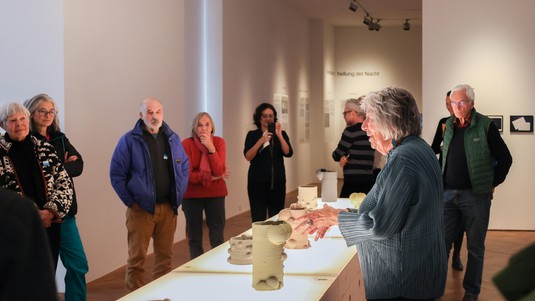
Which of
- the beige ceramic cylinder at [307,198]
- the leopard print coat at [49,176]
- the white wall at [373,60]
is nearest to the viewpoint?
the leopard print coat at [49,176]

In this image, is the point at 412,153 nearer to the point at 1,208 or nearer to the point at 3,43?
the point at 1,208

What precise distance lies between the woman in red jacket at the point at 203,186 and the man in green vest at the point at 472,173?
1.86 m

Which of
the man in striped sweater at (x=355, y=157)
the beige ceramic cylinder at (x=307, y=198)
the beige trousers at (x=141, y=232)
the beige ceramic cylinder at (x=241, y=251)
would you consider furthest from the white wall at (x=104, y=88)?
the beige ceramic cylinder at (x=241, y=251)

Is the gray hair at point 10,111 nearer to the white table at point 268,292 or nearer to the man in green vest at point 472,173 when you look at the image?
the white table at point 268,292

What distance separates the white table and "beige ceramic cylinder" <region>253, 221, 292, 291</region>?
0.12ft


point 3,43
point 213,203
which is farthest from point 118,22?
point 213,203

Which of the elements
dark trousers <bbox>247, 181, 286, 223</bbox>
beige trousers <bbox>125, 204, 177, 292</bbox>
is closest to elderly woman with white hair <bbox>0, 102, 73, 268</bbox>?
beige trousers <bbox>125, 204, 177, 292</bbox>

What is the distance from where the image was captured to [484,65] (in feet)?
34.2

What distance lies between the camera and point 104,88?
7543 mm

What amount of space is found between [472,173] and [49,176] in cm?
310

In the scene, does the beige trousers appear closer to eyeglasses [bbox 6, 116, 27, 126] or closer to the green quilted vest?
eyeglasses [bbox 6, 116, 27, 126]

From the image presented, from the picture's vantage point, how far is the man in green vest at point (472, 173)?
5875 mm

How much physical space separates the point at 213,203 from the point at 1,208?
5.65m

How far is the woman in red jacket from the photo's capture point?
6.41 m
